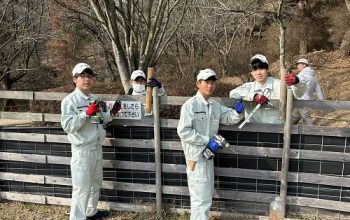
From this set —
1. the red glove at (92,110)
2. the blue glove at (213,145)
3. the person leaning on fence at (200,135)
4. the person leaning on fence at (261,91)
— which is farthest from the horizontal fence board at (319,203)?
the red glove at (92,110)

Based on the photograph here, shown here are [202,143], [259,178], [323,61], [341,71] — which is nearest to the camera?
[202,143]

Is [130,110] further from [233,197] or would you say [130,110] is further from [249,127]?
[233,197]

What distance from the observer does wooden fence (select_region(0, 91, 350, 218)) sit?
4.43 meters

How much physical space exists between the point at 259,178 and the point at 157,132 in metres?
1.34

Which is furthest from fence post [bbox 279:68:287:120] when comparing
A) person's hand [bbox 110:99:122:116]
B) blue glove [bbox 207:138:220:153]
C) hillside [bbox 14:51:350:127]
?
hillside [bbox 14:51:350:127]

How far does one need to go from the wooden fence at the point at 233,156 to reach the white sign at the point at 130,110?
0.06 metres

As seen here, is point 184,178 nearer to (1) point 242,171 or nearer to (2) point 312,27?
(1) point 242,171

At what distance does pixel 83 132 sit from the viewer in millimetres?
4594

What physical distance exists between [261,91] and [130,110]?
1618mm

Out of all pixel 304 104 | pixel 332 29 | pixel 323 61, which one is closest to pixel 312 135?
pixel 304 104

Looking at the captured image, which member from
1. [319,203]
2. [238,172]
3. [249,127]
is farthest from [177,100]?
[319,203]

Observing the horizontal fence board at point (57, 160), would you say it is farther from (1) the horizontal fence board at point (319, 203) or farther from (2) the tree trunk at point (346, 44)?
(2) the tree trunk at point (346, 44)

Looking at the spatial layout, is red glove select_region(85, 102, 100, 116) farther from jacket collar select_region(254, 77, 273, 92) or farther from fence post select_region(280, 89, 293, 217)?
fence post select_region(280, 89, 293, 217)

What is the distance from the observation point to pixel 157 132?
16.0ft
